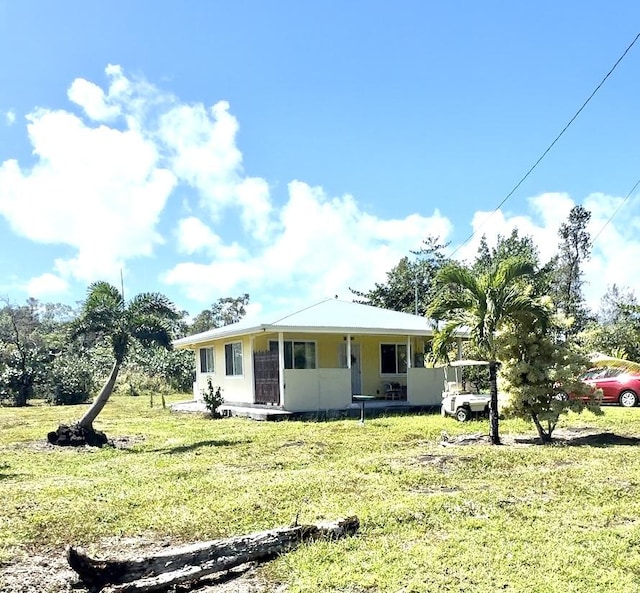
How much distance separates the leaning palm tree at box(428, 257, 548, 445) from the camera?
414 inches

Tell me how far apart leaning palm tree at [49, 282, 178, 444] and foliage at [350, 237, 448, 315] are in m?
24.8

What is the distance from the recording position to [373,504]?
6.39m

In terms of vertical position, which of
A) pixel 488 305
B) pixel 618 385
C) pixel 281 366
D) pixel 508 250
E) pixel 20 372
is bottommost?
pixel 618 385

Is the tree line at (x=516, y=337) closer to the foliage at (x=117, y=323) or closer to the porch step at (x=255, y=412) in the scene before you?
the foliage at (x=117, y=323)

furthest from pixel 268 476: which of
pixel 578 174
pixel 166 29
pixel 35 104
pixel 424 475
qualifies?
pixel 578 174

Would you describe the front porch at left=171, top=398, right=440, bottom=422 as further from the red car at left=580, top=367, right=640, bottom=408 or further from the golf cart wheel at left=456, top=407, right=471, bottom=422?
the red car at left=580, top=367, right=640, bottom=408

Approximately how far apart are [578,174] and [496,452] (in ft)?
37.5

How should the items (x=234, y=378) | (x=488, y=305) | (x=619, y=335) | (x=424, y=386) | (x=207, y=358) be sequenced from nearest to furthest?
(x=488, y=305), (x=424, y=386), (x=234, y=378), (x=619, y=335), (x=207, y=358)

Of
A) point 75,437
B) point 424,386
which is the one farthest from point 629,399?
point 75,437

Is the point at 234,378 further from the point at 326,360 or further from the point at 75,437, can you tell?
the point at 75,437

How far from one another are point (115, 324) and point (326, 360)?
8.66 meters

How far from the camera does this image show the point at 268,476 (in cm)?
822

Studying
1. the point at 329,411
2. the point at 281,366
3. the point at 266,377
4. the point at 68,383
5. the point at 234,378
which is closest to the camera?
the point at 281,366

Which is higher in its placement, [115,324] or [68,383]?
[115,324]
